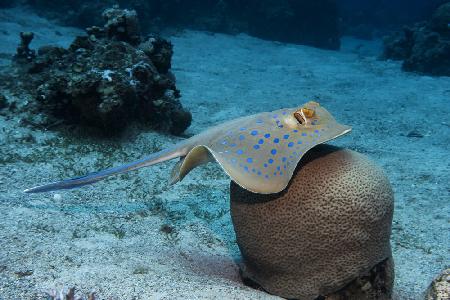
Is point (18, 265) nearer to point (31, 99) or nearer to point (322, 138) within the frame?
point (322, 138)

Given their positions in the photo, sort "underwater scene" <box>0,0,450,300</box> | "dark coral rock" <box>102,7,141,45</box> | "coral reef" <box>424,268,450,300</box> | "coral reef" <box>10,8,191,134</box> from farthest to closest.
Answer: "dark coral rock" <box>102,7,141,45</box>
"coral reef" <box>10,8,191,134</box>
"underwater scene" <box>0,0,450,300</box>
"coral reef" <box>424,268,450,300</box>

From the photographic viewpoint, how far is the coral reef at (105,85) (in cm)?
655

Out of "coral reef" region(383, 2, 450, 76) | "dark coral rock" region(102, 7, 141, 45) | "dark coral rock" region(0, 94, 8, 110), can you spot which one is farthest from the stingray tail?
"coral reef" region(383, 2, 450, 76)

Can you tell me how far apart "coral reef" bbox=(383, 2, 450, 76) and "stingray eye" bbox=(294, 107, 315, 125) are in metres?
15.1

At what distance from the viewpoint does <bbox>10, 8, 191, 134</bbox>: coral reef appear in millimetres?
6555

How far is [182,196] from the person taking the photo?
5.77 m

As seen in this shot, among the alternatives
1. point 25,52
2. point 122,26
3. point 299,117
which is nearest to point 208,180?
point 299,117

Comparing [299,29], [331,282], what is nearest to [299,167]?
[331,282]

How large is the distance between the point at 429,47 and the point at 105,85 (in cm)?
1545

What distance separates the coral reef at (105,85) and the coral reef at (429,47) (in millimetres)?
12529

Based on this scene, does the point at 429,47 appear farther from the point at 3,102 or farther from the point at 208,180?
the point at 3,102

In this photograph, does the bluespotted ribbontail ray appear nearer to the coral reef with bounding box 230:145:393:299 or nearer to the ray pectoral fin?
the ray pectoral fin

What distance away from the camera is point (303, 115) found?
10.2ft

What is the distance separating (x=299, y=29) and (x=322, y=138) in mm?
23452
